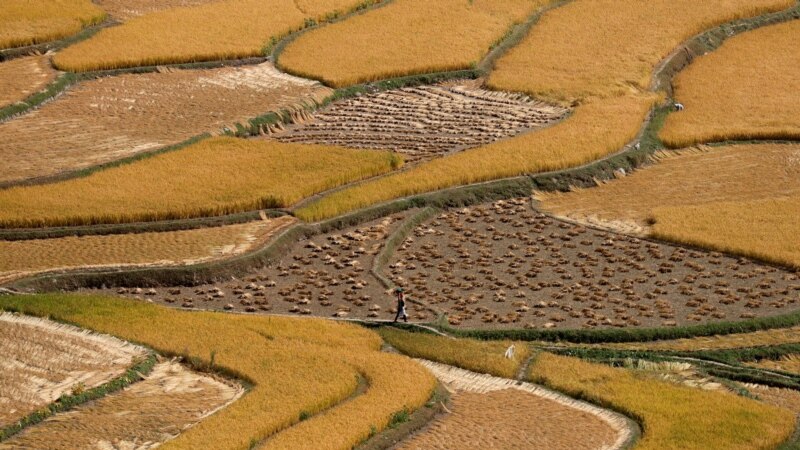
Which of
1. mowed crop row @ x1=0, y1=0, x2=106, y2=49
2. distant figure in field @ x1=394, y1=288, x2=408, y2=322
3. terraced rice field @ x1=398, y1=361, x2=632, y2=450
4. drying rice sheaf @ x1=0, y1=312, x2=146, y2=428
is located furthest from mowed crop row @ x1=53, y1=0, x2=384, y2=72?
terraced rice field @ x1=398, y1=361, x2=632, y2=450

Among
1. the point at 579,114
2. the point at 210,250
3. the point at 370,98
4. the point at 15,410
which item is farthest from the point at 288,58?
the point at 15,410

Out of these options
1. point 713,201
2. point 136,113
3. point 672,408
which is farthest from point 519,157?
point 672,408

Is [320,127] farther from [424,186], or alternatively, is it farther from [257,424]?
[257,424]

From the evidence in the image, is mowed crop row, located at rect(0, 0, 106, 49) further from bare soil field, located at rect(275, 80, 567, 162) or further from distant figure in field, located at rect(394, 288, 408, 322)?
distant figure in field, located at rect(394, 288, 408, 322)

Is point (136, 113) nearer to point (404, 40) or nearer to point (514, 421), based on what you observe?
point (404, 40)

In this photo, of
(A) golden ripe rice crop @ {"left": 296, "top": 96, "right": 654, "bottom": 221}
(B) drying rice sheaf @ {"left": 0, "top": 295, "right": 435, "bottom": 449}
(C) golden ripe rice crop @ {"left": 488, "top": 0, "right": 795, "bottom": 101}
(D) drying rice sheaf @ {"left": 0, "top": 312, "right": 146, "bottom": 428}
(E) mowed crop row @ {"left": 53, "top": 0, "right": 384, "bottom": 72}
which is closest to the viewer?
(B) drying rice sheaf @ {"left": 0, "top": 295, "right": 435, "bottom": 449}

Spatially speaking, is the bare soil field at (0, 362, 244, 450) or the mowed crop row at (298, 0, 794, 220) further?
the mowed crop row at (298, 0, 794, 220)
